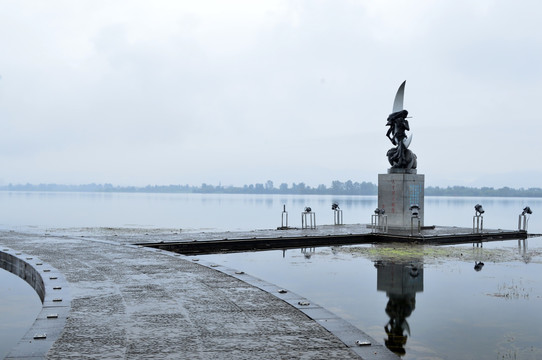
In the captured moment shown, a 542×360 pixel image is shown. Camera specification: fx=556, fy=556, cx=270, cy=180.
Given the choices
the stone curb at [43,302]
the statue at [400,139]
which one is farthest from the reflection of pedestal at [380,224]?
the stone curb at [43,302]

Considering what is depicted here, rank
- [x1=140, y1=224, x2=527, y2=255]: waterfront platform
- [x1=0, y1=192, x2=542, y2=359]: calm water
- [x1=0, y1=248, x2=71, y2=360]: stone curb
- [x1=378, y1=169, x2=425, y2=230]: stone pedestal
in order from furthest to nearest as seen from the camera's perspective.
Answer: [x1=378, y1=169, x2=425, y2=230]: stone pedestal, [x1=140, y1=224, x2=527, y2=255]: waterfront platform, [x1=0, y1=192, x2=542, y2=359]: calm water, [x1=0, y1=248, x2=71, y2=360]: stone curb

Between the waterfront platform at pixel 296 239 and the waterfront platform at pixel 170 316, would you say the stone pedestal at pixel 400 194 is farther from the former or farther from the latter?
the waterfront platform at pixel 170 316

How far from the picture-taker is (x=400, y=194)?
2323 centimetres

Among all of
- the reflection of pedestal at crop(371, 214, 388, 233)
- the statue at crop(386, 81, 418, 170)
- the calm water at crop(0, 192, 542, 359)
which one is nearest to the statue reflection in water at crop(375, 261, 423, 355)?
the calm water at crop(0, 192, 542, 359)

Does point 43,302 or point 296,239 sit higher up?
point 43,302

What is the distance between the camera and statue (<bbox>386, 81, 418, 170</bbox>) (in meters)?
23.7

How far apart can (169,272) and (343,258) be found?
7.19m

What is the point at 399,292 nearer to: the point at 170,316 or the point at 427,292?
the point at 427,292

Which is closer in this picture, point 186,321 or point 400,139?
point 186,321

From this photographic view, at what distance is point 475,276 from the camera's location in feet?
42.5

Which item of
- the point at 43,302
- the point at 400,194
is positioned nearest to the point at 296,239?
the point at 400,194

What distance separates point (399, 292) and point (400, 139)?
14.0 m

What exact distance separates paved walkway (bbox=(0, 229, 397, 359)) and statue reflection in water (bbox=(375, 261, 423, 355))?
1.31 m

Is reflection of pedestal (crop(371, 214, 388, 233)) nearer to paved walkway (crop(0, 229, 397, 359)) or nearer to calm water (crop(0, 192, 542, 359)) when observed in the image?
calm water (crop(0, 192, 542, 359))
